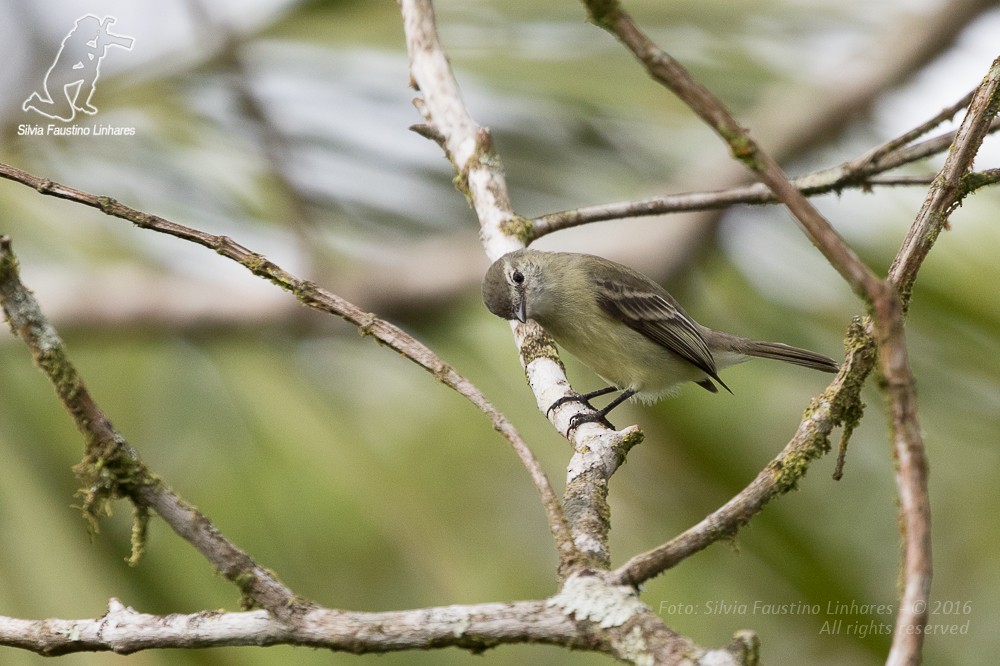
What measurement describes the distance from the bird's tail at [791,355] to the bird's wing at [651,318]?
21 cm

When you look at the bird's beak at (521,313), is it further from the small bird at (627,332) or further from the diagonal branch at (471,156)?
the small bird at (627,332)

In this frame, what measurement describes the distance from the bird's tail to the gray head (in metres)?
1.22

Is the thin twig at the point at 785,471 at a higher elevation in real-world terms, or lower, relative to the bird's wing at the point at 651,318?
lower

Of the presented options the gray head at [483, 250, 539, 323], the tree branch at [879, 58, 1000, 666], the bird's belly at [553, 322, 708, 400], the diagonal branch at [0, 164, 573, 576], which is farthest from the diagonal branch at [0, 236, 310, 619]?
the bird's belly at [553, 322, 708, 400]

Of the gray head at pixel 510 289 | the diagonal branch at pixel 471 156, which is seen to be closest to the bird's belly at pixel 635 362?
the gray head at pixel 510 289

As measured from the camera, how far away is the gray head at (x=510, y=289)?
10.8 ft

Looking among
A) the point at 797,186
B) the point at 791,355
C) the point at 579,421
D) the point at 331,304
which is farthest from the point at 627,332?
the point at 331,304

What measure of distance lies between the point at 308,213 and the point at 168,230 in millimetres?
2034

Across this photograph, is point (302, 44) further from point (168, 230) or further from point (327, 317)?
point (168, 230)

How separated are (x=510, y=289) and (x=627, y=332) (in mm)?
949

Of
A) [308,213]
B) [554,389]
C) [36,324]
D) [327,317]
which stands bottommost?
[36,324]

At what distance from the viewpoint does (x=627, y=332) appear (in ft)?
13.7

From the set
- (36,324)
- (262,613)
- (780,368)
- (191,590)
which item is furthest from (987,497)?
(36,324)

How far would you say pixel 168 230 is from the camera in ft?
5.99
